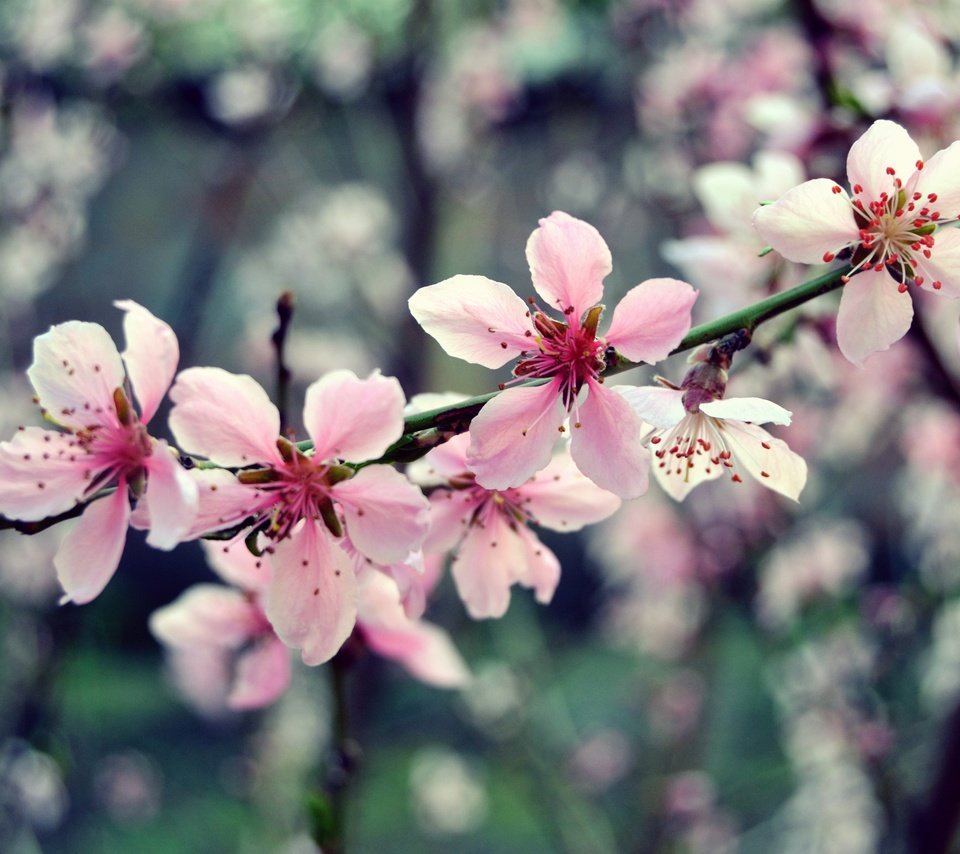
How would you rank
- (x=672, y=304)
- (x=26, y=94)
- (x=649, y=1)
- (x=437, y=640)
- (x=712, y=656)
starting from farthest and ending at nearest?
(x=26, y=94) < (x=649, y=1) < (x=712, y=656) < (x=437, y=640) < (x=672, y=304)

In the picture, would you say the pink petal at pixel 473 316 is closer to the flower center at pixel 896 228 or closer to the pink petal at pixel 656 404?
the pink petal at pixel 656 404

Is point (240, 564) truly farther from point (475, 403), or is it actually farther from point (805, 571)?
point (805, 571)

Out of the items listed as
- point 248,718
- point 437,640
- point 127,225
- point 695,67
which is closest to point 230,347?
point 127,225

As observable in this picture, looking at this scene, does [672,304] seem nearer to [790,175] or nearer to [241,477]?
[241,477]

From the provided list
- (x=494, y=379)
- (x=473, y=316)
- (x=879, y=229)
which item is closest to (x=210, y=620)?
(x=473, y=316)

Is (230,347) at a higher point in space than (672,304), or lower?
lower

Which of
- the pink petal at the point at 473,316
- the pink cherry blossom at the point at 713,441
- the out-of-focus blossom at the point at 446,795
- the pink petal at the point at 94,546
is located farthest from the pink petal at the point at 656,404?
the out-of-focus blossom at the point at 446,795
